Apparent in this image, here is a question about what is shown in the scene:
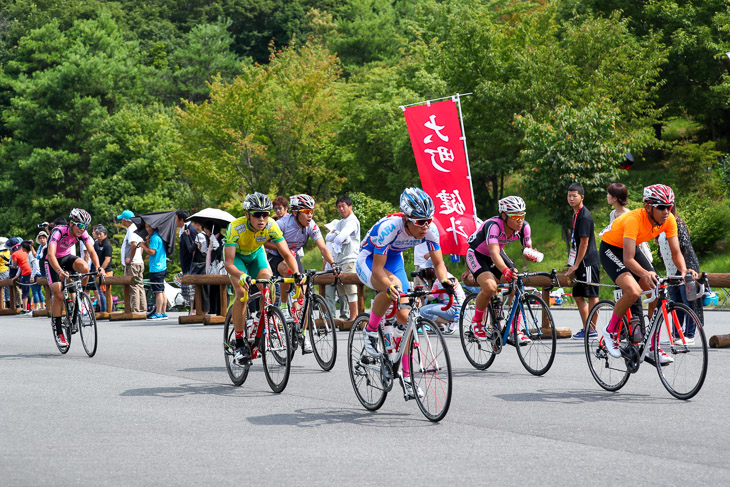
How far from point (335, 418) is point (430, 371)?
1048 millimetres

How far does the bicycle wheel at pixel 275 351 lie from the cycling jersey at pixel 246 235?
97 cm

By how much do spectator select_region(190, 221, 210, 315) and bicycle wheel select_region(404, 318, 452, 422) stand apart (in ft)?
42.4

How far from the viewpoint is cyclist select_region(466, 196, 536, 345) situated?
10.1 meters

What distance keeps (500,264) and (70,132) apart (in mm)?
55688

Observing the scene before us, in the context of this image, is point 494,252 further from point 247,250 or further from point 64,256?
point 64,256

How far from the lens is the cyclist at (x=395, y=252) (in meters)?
7.55

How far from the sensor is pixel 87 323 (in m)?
13.2

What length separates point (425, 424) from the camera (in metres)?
7.36

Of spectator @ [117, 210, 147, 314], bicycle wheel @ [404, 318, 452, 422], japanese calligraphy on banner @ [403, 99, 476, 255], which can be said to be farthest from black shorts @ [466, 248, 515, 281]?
spectator @ [117, 210, 147, 314]

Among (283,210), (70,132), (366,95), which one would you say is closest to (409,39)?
(366,95)

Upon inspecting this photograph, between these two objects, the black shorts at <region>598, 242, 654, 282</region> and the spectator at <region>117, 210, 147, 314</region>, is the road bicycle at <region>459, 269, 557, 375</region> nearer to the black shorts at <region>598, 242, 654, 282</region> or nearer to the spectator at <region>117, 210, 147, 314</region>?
the black shorts at <region>598, 242, 654, 282</region>

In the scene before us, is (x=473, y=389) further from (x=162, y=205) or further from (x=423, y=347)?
(x=162, y=205)

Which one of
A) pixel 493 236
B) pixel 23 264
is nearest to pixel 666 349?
pixel 493 236

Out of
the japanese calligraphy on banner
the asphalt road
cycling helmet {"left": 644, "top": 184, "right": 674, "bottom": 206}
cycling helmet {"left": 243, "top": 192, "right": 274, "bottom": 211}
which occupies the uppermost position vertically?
the japanese calligraphy on banner
